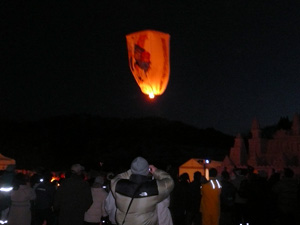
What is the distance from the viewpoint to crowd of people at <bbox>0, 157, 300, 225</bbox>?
6.85 m

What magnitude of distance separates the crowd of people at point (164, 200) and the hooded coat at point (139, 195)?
0.04 metres

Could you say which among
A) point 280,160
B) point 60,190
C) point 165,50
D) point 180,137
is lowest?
point 60,190

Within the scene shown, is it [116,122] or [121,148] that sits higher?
[116,122]

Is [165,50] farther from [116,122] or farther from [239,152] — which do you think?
[116,122]

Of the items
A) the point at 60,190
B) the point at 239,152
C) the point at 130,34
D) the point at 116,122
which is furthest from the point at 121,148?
the point at 60,190

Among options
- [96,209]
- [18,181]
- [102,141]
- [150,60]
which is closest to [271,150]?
[150,60]

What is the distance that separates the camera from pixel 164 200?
202 inches

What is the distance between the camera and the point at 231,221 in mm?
9258

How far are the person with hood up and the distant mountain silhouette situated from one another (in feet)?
176

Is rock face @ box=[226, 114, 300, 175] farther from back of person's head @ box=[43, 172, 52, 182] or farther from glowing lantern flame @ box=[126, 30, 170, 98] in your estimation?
back of person's head @ box=[43, 172, 52, 182]

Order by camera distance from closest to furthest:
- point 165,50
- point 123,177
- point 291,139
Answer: point 123,177 < point 165,50 < point 291,139

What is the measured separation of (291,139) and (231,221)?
2360 centimetres

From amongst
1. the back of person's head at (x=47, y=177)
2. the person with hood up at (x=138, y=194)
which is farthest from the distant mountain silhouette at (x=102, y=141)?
the person with hood up at (x=138, y=194)

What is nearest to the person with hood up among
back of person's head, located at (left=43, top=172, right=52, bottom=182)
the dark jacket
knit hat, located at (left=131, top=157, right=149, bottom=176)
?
knit hat, located at (left=131, top=157, right=149, bottom=176)
